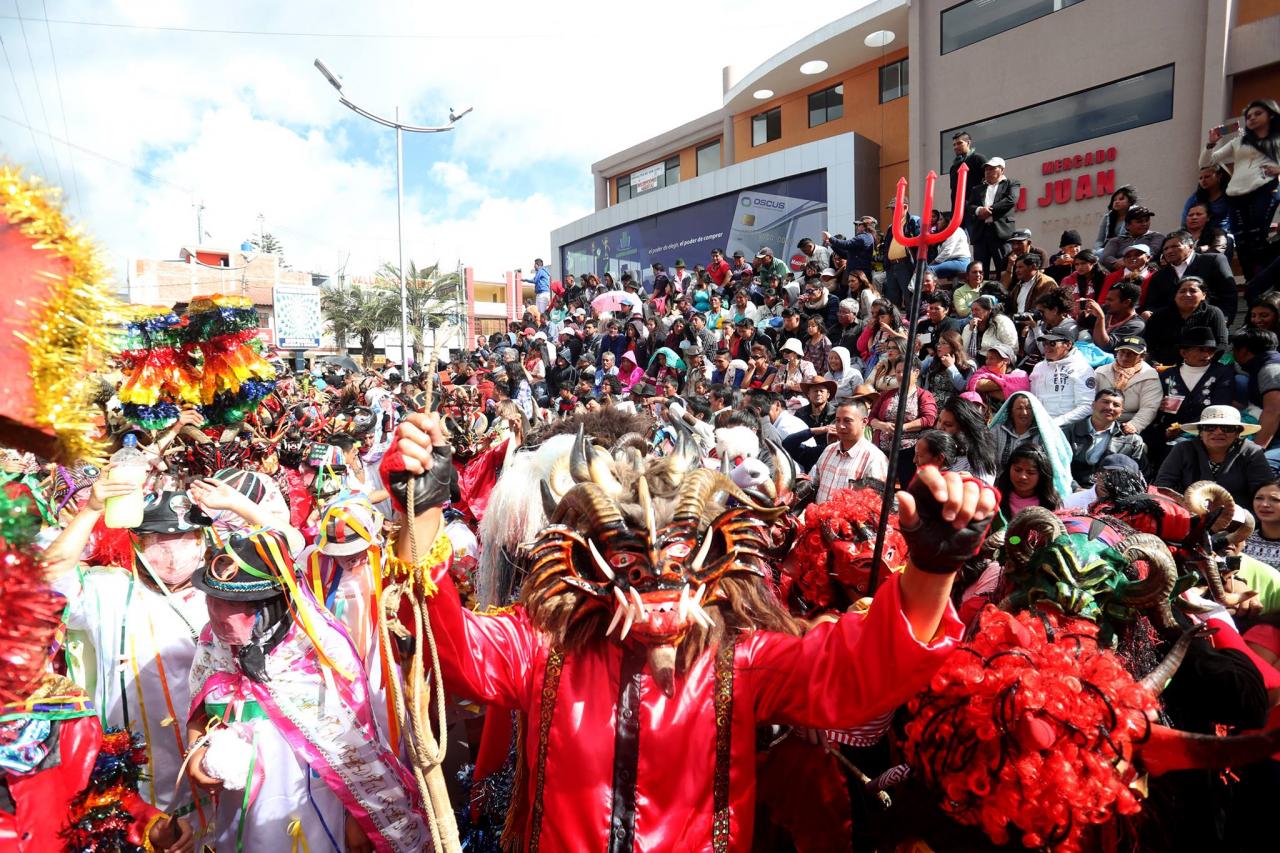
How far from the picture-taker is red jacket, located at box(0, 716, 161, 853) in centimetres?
186

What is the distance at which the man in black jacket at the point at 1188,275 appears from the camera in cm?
596

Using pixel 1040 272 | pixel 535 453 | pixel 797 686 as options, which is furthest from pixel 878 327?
pixel 797 686

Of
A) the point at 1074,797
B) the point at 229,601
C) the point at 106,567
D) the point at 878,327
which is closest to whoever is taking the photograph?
the point at 1074,797

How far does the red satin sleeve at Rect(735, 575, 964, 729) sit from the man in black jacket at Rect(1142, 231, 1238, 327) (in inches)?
242

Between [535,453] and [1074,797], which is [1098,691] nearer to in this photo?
[1074,797]

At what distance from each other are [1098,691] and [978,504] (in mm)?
627

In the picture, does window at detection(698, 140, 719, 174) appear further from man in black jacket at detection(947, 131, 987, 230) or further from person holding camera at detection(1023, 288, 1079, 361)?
person holding camera at detection(1023, 288, 1079, 361)

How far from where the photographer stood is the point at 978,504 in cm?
137

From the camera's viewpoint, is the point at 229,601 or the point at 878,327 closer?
the point at 229,601

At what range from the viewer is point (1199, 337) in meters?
5.16

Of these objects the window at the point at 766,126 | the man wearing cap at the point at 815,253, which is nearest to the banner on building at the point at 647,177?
the window at the point at 766,126

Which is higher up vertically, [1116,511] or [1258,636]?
[1116,511]

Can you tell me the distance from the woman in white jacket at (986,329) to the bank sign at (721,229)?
12.1 metres

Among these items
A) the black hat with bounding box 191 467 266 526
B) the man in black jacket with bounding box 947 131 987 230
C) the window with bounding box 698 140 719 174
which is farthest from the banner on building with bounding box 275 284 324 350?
the black hat with bounding box 191 467 266 526
